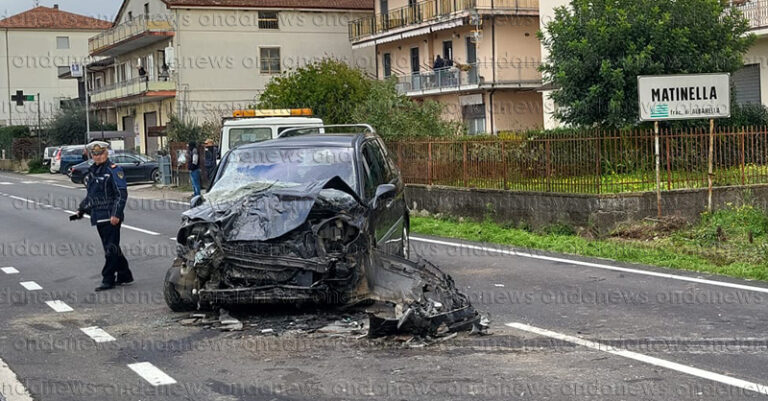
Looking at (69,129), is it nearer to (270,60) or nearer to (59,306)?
(270,60)

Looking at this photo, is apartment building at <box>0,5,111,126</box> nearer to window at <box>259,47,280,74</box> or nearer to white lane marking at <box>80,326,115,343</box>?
window at <box>259,47,280,74</box>

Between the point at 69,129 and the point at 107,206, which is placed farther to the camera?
A: the point at 69,129

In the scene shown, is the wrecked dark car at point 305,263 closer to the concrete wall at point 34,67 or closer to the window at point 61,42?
the concrete wall at point 34,67

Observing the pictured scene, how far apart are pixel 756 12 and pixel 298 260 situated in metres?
23.6

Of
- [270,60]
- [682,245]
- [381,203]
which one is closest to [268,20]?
[270,60]

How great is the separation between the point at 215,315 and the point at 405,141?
41.0ft

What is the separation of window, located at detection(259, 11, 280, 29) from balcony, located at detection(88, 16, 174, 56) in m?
5.00

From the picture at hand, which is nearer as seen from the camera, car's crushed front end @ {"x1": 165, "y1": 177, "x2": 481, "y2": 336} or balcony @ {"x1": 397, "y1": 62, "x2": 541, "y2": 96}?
car's crushed front end @ {"x1": 165, "y1": 177, "x2": 481, "y2": 336}

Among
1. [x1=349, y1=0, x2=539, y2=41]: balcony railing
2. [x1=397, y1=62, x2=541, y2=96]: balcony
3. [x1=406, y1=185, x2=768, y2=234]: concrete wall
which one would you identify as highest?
[x1=349, y1=0, x2=539, y2=41]: balcony railing

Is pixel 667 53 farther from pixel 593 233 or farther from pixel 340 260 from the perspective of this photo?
pixel 340 260

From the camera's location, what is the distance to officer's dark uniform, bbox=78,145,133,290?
11.6 meters

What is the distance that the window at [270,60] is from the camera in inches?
2098

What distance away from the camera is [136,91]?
53.5m

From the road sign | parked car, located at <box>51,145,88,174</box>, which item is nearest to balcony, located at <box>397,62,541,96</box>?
parked car, located at <box>51,145,88,174</box>
